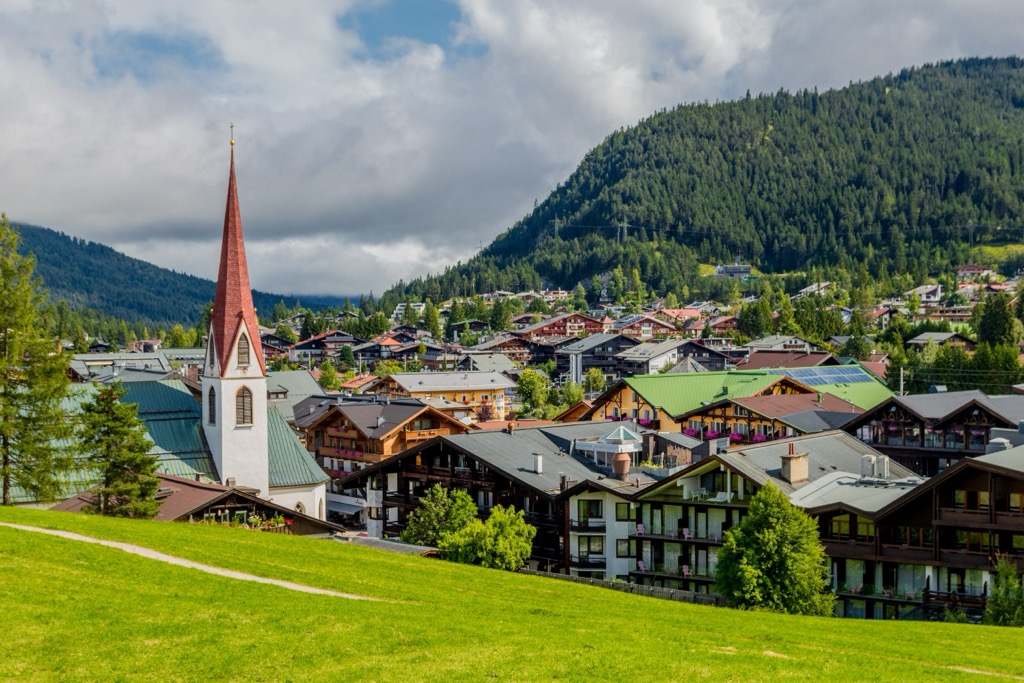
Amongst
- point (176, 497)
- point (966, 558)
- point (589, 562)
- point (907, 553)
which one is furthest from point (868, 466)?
point (176, 497)

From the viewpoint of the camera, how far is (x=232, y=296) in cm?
6278

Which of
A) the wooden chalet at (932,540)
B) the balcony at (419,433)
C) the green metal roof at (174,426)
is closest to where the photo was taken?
the wooden chalet at (932,540)

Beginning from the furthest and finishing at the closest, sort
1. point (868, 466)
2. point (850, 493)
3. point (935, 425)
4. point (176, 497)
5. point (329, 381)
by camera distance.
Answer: point (329, 381) < point (935, 425) < point (868, 466) < point (176, 497) < point (850, 493)

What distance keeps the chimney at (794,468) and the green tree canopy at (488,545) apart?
1260 cm

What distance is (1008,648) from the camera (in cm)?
2777

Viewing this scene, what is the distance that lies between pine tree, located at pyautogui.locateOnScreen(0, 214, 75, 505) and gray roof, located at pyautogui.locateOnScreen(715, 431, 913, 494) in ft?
91.5

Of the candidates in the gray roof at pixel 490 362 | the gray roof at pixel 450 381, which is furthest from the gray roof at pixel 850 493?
the gray roof at pixel 490 362

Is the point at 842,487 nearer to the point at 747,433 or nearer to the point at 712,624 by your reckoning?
the point at 712,624

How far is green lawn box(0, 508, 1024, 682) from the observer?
20484 mm

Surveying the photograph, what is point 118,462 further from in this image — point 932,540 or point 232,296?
point 932,540

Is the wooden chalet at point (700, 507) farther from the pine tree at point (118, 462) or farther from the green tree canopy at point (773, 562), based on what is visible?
the pine tree at point (118, 462)

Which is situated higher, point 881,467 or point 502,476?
point 881,467

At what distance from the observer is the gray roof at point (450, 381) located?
431 ft

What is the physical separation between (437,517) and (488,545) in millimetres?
9989
